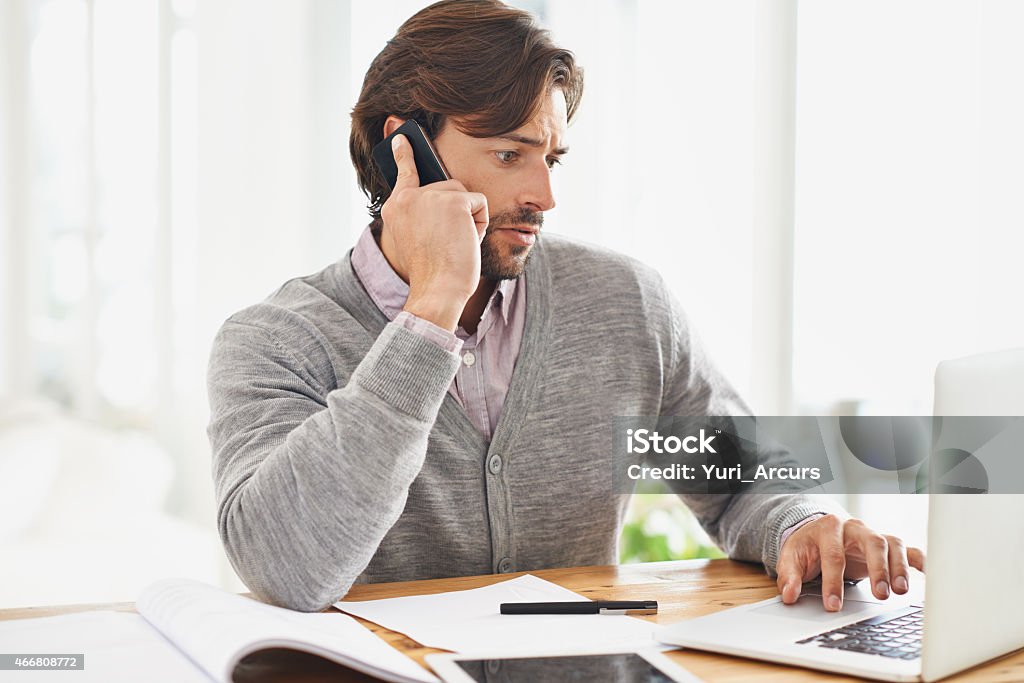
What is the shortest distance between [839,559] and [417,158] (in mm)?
701

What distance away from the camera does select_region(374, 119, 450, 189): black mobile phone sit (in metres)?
1.25

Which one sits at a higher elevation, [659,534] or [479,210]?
[479,210]

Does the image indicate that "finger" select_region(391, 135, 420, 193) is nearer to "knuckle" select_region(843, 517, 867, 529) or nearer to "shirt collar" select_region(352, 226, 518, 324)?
"shirt collar" select_region(352, 226, 518, 324)

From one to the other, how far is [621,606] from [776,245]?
2091 millimetres

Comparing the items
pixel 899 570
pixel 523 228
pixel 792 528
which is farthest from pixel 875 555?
pixel 523 228

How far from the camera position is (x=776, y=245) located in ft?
9.32

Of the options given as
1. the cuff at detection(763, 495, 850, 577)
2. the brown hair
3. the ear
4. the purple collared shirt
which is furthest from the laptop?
the ear

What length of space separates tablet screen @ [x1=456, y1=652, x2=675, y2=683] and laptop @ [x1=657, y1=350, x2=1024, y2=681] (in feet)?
0.25

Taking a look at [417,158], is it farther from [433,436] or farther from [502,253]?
[433,436]

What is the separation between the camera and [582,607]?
3.03 feet

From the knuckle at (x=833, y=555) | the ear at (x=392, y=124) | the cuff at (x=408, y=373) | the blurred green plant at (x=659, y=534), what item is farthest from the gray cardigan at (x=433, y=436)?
the blurred green plant at (x=659, y=534)

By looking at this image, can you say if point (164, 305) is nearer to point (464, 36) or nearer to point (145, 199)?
point (145, 199)

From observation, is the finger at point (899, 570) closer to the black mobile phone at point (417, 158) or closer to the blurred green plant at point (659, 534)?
the black mobile phone at point (417, 158)

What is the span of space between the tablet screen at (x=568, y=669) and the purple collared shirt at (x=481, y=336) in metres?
0.53
